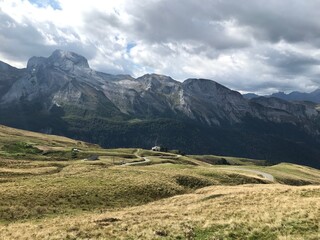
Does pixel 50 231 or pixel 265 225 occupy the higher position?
pixel 265 225

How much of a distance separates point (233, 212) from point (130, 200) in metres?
21.8

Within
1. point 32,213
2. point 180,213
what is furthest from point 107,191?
point 180,213

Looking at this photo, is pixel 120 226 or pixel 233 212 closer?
pixel 120 226

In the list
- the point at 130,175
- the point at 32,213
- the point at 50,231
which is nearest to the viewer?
the point at 50,231

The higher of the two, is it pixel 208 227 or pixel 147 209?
pixel 208 227

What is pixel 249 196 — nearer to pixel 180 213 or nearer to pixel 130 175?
pixel 180 213

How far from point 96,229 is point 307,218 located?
16723 millimetres

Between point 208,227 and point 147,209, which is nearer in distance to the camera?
point 208,227

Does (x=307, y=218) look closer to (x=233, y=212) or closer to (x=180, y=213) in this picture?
(x=233, y=212)

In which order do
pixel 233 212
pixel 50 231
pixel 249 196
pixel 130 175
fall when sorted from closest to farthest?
pixel 50 231
pixel 233 212
pixel 249 196
pixel 130 175

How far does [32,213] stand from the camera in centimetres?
4391

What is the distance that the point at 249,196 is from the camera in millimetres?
50188

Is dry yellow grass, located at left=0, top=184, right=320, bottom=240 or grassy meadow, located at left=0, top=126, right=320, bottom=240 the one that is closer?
dry yellow grass, located at left=0, top=184, right=320, bottom=240

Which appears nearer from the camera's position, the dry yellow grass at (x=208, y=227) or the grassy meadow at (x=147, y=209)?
the dry yellow grass at (x=208, y=227)
